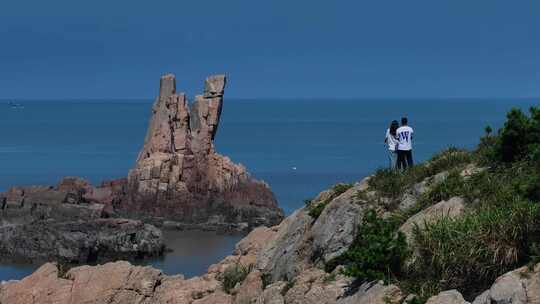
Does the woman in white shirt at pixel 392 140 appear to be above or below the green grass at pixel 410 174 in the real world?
above

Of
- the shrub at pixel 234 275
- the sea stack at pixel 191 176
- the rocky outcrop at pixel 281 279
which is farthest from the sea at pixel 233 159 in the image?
the shrub at pixel 234 275

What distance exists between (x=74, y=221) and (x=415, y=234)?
48.8 m

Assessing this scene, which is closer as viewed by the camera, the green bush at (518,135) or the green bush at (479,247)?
the green bush at (479,247)

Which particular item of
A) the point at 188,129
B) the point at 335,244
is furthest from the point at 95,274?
the point at 188,129

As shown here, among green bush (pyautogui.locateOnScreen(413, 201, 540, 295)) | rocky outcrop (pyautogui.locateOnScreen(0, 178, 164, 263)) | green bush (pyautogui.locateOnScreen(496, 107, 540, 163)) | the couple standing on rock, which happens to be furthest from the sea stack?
green bush (pyautogui.locateOnScreen(413, 201, 540, 295))

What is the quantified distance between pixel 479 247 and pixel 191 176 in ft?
201

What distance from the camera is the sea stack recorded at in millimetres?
75438

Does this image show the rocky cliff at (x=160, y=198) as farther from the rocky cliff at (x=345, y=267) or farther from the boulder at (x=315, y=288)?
the boulder at (x=315, y=288)

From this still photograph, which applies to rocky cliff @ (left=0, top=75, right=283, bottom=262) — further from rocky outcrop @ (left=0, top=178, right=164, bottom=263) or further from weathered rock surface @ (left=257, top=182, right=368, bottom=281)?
weathered rock surface @ (left=257, top=182, right=368, bottom=281)

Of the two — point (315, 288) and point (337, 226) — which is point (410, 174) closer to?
point (337, 226)

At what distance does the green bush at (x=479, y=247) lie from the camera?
61.0ft

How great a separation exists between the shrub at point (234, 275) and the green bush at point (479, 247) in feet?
22.7

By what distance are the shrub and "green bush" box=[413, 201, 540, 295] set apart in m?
6.92

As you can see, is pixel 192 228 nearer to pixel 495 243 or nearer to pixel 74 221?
pixel 74 221
